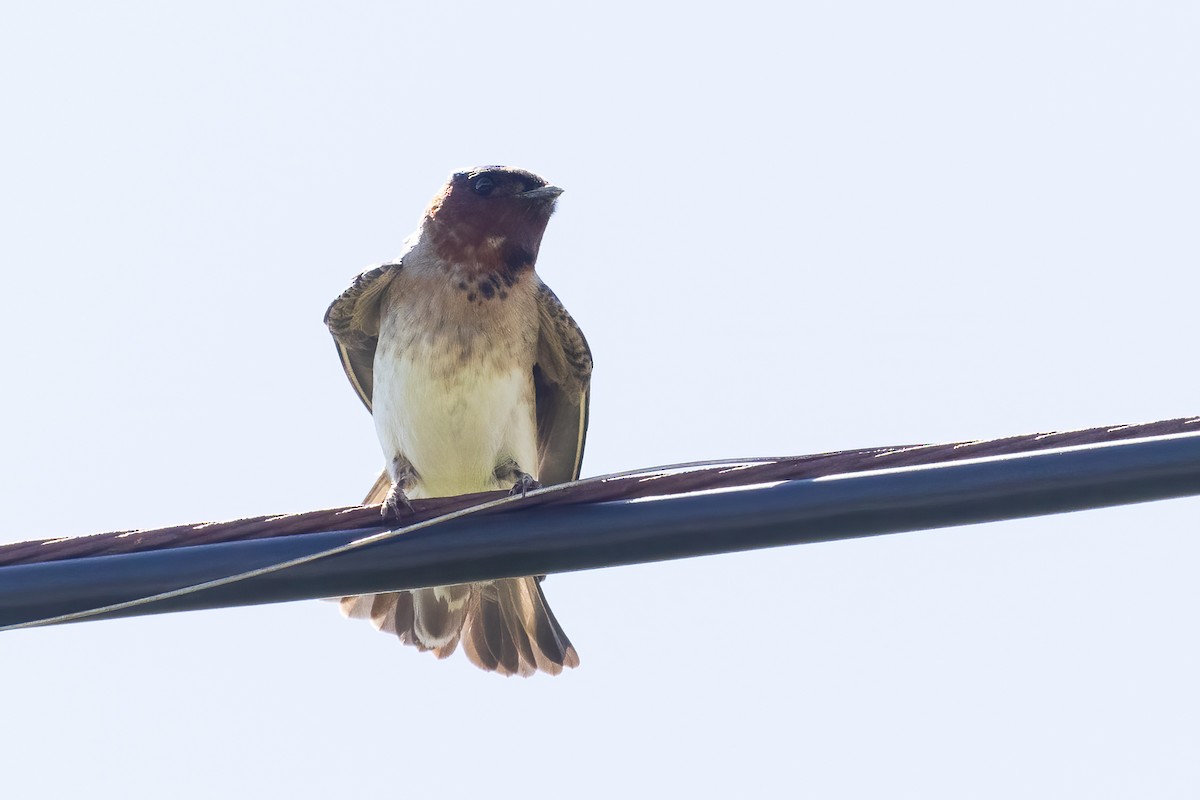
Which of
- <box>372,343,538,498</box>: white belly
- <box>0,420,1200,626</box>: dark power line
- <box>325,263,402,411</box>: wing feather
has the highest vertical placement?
<box>325,263,402,411</box>: wing feather

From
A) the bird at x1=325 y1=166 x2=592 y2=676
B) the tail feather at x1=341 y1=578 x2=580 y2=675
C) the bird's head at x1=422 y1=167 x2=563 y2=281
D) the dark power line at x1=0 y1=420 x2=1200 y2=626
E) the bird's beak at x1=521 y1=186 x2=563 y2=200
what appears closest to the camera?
the dark power line at x1=0 y1=420 x2=1200 y2=626

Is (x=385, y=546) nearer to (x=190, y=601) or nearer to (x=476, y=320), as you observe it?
(x=190, y=601)

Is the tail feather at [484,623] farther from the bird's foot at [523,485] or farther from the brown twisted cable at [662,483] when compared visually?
the brown twisted cable at [662,483]

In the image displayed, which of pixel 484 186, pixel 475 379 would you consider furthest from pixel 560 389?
pixel 484 186

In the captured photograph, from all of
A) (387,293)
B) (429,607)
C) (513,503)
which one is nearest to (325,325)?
(387,293)

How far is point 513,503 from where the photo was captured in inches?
210

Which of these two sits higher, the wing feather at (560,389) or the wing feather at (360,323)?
the wing feather at (360,323)

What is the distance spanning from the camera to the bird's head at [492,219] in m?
9.45

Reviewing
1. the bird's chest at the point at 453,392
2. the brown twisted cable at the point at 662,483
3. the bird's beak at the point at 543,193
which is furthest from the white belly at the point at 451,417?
the brown twisted cable at the point at 662,483

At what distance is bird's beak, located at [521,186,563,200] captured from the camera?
979 centimetres

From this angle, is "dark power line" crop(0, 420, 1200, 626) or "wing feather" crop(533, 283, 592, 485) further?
"wing feather" crop(533, 283, 592, 485)

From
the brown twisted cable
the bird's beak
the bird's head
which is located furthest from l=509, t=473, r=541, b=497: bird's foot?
the bird's beak

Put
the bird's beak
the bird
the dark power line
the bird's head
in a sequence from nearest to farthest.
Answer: the dark power line
the bird
the bird's head
the bird's beak

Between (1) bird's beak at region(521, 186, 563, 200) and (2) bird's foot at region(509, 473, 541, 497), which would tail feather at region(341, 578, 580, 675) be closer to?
(2) bird's foot at region(509, 473, 541, 497)
